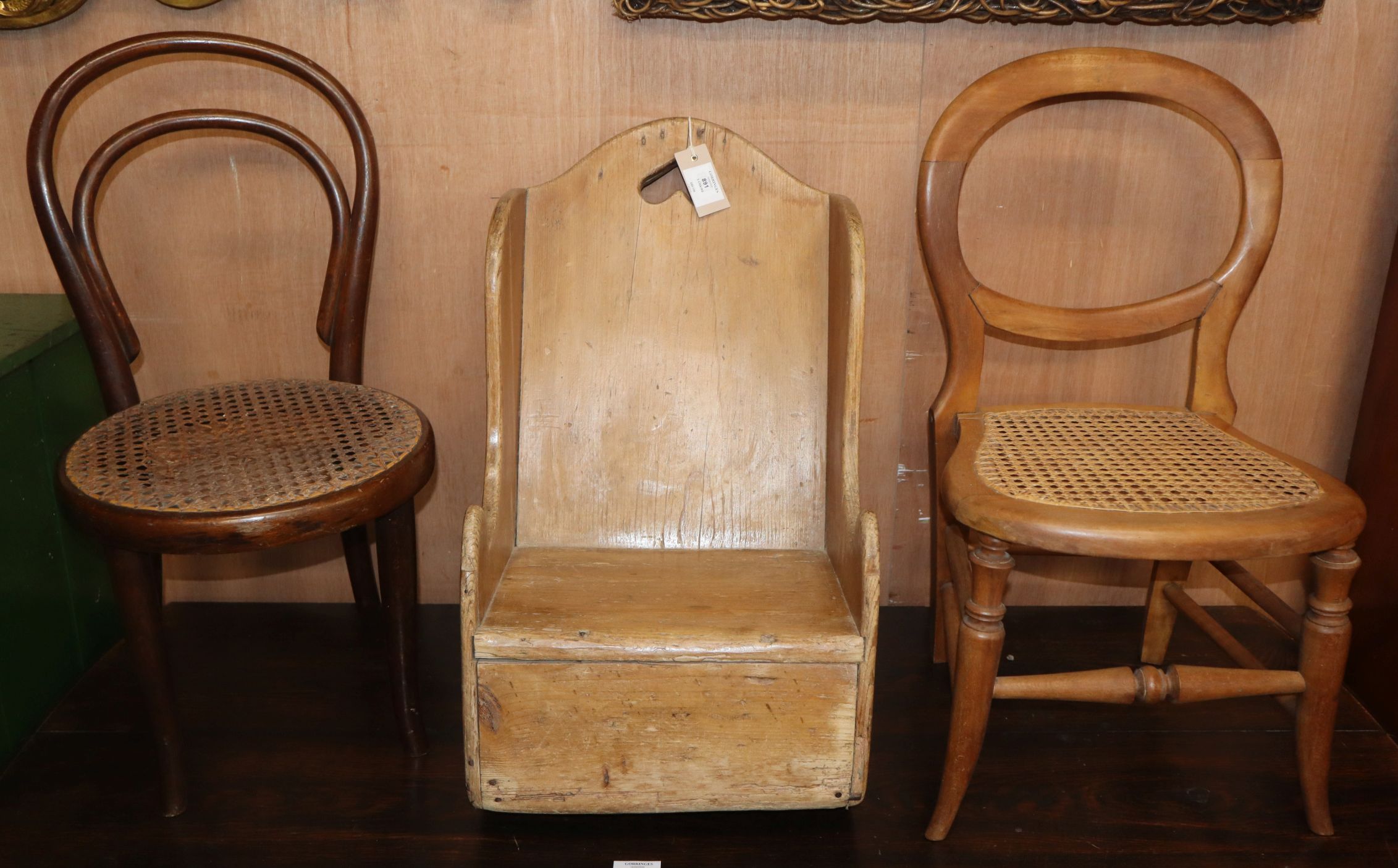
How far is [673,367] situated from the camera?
157cm

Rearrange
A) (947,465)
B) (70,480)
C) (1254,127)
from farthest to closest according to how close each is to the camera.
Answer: (1254,127) < (947,465) < (70,480)

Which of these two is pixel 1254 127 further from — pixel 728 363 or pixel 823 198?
pixel 728 363

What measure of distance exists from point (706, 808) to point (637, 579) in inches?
11.8

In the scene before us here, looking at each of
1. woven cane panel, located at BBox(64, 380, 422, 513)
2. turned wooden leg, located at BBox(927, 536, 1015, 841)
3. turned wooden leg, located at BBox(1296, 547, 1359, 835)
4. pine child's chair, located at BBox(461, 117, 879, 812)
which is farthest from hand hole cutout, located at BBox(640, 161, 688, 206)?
turned wooden leg, located at BBox(1296, 547, 1359, 835)

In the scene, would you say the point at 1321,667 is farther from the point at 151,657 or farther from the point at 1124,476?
the point at 151,657

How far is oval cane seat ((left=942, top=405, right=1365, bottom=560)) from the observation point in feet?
4.06

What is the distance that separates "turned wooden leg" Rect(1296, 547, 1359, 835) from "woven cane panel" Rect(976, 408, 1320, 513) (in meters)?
0.10

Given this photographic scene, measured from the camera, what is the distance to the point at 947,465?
4.60ft

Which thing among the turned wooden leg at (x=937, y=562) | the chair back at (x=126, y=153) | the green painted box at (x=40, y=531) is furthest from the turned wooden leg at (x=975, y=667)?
the green painted box at (x=40, y=531)

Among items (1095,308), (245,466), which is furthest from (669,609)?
(1095,308)

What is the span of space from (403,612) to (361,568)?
34 centimetres

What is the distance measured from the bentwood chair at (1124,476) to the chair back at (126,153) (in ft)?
2.66

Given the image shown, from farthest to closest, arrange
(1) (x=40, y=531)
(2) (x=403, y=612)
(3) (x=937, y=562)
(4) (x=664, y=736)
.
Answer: (3) (x=937, y=562), (1) (x=40, y=531), (2) (x=403, y=612), (4) (x=664, y=736)

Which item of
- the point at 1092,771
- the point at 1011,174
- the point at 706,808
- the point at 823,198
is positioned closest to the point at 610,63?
the point at 823,198
